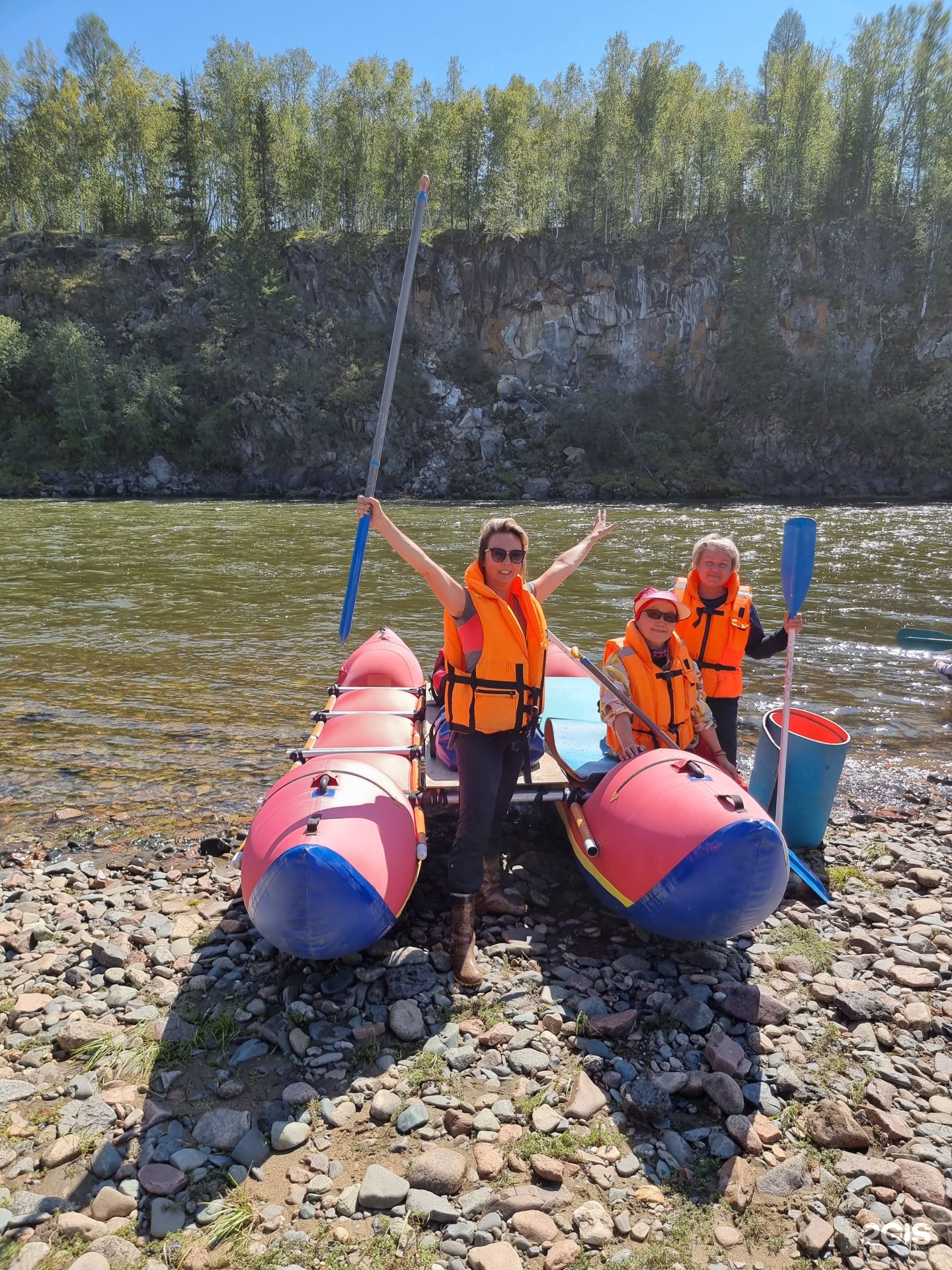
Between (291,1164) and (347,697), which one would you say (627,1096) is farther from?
(347,697)

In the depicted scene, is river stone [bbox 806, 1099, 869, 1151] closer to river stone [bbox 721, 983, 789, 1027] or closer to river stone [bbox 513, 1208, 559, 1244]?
river stone [bbox 721, 983, 789, 1027]

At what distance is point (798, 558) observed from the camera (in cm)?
467

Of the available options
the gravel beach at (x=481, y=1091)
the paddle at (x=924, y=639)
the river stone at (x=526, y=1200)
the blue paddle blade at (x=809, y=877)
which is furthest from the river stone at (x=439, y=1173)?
the paddle at (x=924, y=639)

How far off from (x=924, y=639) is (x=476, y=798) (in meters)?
8.41

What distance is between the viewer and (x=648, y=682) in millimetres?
4043

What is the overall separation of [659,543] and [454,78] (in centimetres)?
4308

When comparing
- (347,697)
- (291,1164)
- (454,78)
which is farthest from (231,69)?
(291,1164)

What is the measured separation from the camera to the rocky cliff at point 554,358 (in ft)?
119

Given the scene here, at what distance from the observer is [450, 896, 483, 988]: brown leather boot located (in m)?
3.21

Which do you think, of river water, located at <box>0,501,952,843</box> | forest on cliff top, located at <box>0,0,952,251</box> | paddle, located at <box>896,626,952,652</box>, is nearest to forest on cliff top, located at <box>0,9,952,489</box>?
forest on cliff top, located at <box>0,0,952,251</box>

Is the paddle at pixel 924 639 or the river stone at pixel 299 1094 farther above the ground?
the paddle at pixel 924 639

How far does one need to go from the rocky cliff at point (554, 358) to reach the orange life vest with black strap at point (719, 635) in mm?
29519

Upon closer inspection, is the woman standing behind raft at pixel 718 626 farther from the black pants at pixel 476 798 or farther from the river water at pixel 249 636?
the river water at pixel 249 636

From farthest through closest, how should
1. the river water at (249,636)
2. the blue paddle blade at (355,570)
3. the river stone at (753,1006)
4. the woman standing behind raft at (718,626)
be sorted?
1. the river water at (249,636)
2. the blue paddle blade at (355,570)
3. the woman standing behind raft at (718,626)
4. the river stone at (753,1006)
